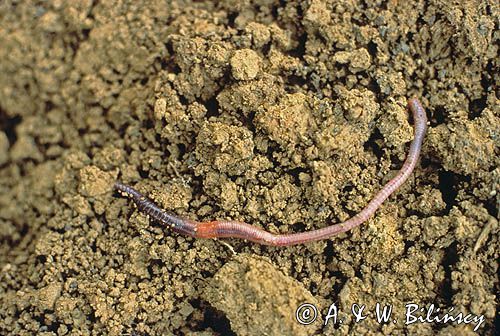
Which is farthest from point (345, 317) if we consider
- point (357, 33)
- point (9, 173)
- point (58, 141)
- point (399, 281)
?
point (9, 173)

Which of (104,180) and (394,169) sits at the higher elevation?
(394,169)

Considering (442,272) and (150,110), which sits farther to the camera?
(150,110)

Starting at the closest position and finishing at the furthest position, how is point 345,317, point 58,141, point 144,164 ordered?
point 345,317 → point 144,164 → point 58,141

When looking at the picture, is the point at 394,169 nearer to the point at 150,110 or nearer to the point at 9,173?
the point at 150,110

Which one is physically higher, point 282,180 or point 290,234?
point 282,180
